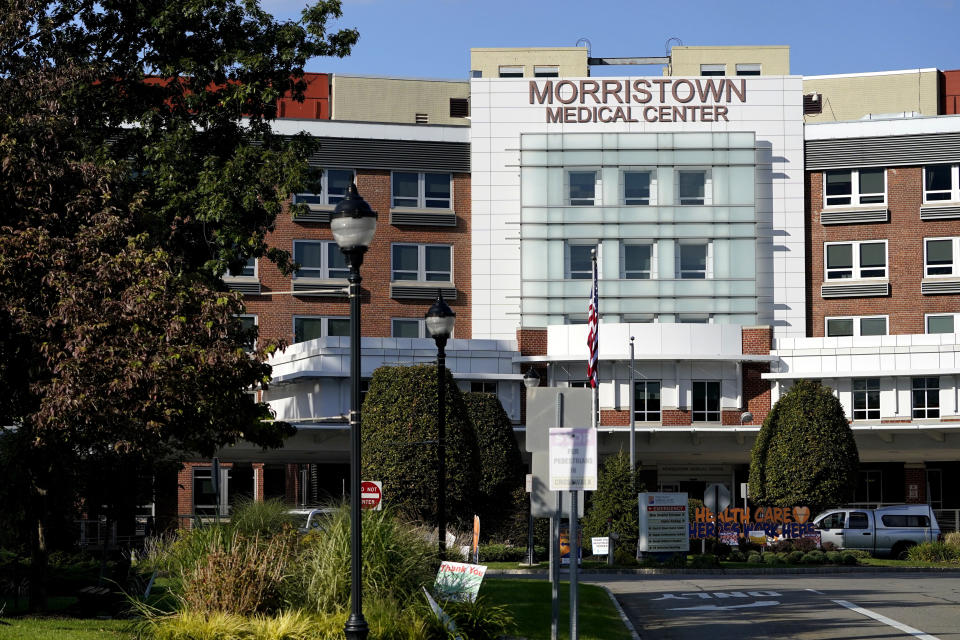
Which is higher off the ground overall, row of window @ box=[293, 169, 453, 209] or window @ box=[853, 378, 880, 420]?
row of window @ box=[293, 169, 453, 209]

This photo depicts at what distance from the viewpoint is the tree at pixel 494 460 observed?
1791 inches

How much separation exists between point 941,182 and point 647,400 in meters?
17.3

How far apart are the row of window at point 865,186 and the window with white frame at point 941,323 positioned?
17.6 feet

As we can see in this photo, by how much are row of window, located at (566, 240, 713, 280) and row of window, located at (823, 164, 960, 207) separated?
688cm

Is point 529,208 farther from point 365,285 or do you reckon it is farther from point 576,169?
point 365,285

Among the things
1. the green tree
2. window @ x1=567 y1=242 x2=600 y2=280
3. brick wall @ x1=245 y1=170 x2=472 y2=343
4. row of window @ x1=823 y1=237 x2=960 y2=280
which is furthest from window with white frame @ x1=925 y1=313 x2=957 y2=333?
the green tree

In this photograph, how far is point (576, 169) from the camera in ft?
194

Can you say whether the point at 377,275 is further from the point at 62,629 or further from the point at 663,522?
the point at 62,629

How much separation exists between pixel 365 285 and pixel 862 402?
73.5 feet

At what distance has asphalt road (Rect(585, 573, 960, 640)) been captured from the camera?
62.5 ft

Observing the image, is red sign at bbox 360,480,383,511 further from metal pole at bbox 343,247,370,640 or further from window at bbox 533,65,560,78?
window at bbox 533,65,560,78

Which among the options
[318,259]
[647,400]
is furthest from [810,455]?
[318,259]

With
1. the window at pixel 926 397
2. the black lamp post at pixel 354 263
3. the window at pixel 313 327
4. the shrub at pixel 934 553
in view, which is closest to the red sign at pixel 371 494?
the black lamp post at pixel 354 263

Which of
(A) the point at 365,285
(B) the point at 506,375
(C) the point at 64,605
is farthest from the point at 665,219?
(C) the point at 64,605
